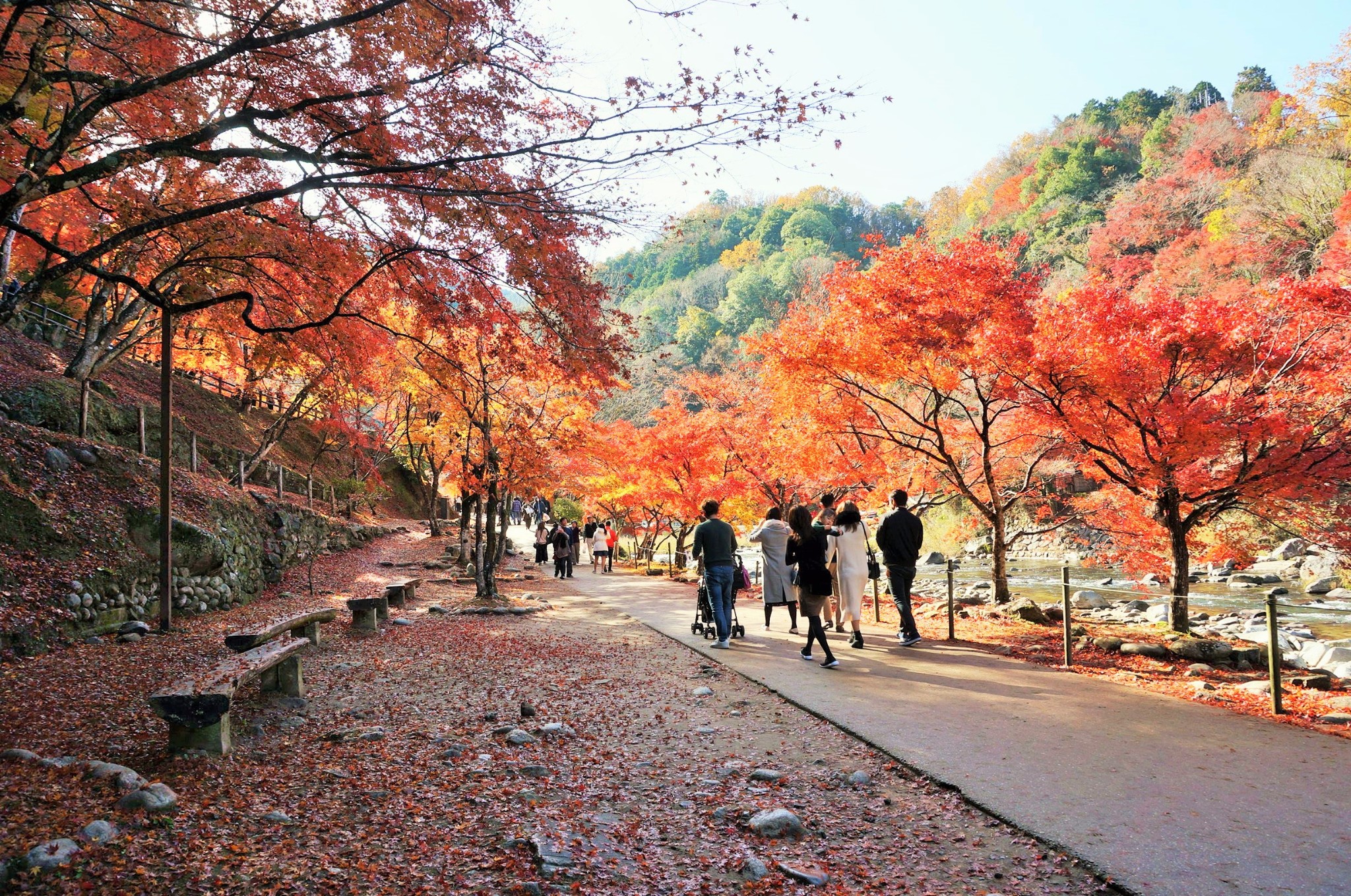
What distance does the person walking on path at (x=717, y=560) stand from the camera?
9070mm

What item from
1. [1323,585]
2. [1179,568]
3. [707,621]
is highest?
[1179,568]

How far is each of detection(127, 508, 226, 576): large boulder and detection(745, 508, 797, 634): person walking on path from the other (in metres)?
7.91

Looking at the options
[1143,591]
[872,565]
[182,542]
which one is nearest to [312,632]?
[182,542]

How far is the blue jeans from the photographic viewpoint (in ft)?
29.9

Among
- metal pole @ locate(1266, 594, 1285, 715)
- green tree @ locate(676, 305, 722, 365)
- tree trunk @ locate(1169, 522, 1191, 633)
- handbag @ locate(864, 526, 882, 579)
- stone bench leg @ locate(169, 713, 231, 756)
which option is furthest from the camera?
green tree @ locate(676, 305, 722, 365)

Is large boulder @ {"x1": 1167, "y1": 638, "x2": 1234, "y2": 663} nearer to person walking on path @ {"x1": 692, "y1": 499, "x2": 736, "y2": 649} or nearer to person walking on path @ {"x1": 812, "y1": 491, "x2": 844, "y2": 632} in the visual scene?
person walking on path @ {"x1": 812, "y1": 491, "x2": 844, "y2": 632}

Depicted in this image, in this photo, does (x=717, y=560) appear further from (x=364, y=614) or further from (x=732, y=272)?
(x=732, y=272)

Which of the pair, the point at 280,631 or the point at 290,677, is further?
the point at 280,631

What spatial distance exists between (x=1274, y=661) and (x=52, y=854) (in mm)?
7796

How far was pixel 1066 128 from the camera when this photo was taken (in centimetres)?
6169

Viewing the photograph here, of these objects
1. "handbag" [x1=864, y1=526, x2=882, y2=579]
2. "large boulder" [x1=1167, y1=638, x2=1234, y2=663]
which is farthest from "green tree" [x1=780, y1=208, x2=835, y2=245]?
"large boulder" [x1=1167, y1=638, x2=1234, y2=663]

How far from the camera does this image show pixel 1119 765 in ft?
14.9

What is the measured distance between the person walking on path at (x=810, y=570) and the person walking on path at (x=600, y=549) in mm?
16635

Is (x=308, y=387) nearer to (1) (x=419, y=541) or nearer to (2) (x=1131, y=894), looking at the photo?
(1) (x=419, y=541)
